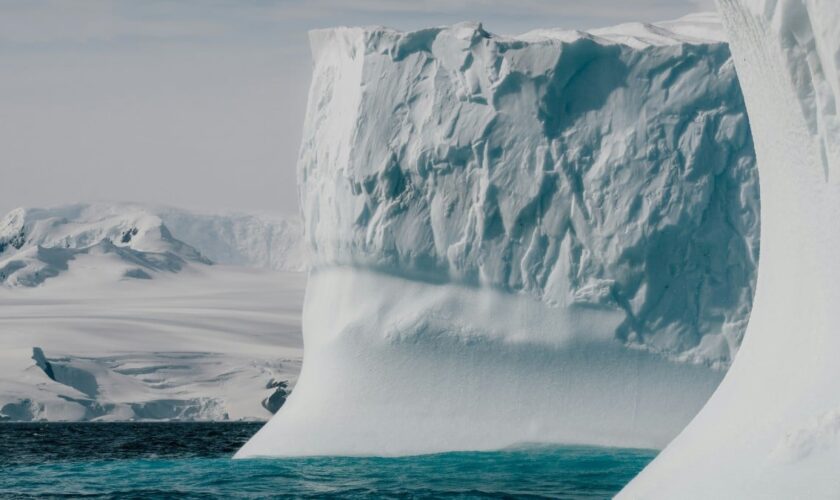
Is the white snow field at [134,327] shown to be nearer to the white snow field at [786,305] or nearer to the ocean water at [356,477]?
the ocean water at [356,477]

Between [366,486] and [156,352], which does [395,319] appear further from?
[156,352]

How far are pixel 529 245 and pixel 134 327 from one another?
40510 millimetres

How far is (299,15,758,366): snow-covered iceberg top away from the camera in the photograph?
14.7 meters

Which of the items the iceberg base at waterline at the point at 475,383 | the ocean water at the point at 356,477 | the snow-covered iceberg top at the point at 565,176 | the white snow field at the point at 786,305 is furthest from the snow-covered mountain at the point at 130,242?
the white snow field at the point at 786,305

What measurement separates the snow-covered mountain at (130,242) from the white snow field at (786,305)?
6984 cm

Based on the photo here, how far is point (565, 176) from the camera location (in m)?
14.8

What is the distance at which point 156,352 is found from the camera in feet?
157

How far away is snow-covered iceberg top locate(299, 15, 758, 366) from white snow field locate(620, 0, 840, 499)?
725 centimetres

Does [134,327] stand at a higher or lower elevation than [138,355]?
higher

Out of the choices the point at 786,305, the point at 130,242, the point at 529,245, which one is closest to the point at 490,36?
the point at 529,245

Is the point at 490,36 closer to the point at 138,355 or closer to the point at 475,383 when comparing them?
the point at 475,383

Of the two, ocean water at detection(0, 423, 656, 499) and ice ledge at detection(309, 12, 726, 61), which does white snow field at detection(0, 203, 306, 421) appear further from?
ice ledge at detection(309, 12, 726, 61)

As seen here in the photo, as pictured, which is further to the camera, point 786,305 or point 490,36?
point 490,36

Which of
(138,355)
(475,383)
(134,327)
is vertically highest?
(475,383)
